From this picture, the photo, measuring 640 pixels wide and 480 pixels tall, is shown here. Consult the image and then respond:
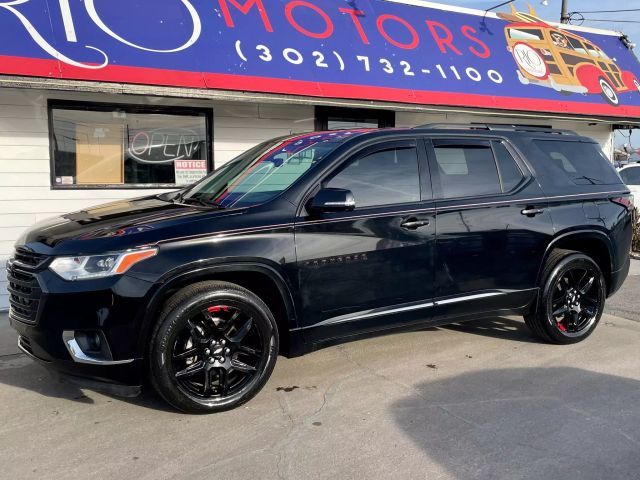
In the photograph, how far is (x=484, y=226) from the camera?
14.6 ft

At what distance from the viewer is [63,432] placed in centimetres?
350

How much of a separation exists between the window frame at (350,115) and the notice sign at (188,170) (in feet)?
5.92

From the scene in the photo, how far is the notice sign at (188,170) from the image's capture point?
25.2 feet

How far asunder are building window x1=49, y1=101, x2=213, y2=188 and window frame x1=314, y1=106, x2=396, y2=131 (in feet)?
5.46

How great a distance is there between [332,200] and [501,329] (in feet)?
9.12

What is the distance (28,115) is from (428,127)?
15.7ft

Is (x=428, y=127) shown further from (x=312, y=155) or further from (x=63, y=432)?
(x=63, y=432)

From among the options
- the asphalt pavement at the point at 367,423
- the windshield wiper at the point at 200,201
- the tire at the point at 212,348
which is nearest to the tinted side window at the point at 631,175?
the asphalt pavement at the point at 367,423

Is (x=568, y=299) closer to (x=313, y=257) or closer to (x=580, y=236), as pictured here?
(x=580, y=236)

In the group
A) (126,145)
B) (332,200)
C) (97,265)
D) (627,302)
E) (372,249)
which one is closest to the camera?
(97,265)

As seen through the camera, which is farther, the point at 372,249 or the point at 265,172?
the point at 265,172

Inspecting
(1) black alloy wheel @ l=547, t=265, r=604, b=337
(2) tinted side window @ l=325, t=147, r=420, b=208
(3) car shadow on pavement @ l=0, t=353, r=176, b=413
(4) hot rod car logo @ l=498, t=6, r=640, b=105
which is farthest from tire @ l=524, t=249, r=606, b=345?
(4) hot rod car logo @ l=498, t=6, r=640, b=105

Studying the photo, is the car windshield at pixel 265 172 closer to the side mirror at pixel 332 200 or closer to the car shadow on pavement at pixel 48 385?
the side mirror at pixel 332 200

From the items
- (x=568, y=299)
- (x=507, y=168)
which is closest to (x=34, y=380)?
(x=507, y=168)
